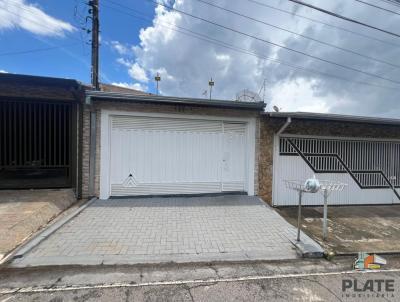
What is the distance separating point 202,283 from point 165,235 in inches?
55.6

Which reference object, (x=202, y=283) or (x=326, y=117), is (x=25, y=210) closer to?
(x=202, y=283)

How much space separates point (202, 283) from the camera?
279 cm

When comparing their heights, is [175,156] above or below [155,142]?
below

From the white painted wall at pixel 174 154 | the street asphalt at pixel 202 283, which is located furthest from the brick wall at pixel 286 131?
the street asphalt at pixel 202 283

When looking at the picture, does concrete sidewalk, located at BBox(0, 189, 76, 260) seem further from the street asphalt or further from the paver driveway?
the street asphalt

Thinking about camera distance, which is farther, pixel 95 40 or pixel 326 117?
pixel 95 40

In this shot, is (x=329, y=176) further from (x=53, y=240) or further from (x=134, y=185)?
(x=53, y=240)

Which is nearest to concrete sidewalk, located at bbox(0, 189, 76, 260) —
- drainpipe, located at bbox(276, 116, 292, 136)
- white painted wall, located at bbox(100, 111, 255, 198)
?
white painted wall, located at bbox(100, 111, 255, 198)

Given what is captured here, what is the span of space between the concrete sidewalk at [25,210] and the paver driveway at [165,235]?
464mm

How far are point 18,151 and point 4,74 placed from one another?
2107 mm

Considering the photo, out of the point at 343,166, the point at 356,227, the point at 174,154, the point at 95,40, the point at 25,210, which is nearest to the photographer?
→ the point at 25,210

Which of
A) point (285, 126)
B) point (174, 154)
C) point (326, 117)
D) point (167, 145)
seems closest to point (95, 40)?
point (167, 145)

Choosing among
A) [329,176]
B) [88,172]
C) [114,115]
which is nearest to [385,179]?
[329,176]

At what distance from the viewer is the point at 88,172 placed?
5.95 meters
